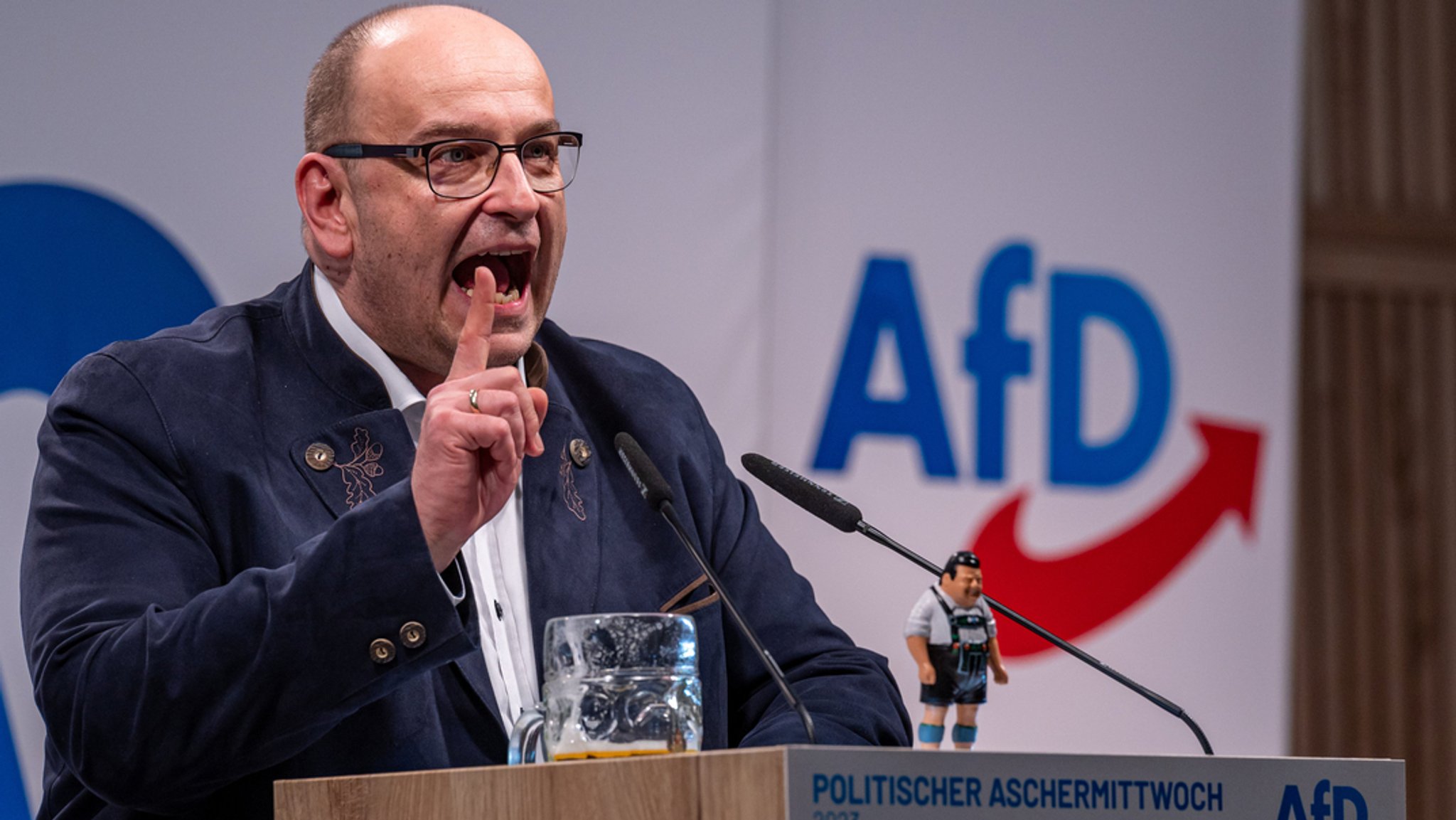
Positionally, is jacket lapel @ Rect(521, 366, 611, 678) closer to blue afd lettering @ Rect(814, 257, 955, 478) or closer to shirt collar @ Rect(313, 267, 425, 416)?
shirt collar @ Rect(313, 267, 425, 416)

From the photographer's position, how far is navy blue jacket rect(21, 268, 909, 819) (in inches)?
55.2

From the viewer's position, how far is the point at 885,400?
11.0 feet

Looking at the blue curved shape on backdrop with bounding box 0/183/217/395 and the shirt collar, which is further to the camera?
the blue curved shape on backdrop with bounding box 0/183/217/395

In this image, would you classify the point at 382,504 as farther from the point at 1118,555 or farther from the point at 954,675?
the point at 1118,555

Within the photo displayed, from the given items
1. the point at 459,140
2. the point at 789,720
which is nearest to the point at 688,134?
the point at 459,140

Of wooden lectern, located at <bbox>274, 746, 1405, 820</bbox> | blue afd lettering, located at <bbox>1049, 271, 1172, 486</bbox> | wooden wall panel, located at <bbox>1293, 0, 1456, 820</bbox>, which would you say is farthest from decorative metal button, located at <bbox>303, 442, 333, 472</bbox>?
wooden wall panel, located at <bbox>1293, 0, 1456, 820</bbox>

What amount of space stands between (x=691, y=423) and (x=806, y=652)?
409 mm

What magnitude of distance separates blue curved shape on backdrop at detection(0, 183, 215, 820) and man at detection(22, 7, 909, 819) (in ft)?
3.15

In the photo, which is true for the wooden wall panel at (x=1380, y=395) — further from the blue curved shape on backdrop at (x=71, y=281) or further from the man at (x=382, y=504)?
the blue curved shape on backdrop at (x=71, y=281)

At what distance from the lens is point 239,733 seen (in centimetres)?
140

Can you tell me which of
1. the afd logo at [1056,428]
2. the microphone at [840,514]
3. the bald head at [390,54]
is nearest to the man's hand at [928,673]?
the microphone at [840,514]

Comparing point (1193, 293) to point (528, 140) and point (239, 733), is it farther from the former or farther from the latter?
point (239, 733)

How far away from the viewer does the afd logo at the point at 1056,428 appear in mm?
3352

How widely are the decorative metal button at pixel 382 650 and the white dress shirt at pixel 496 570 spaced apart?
0.32 meters
